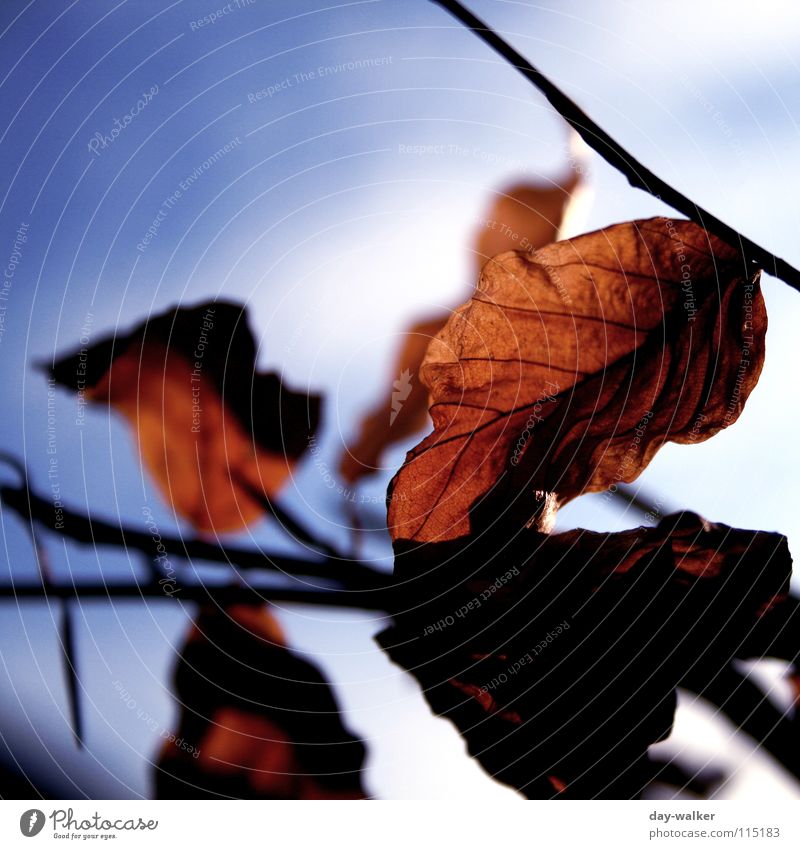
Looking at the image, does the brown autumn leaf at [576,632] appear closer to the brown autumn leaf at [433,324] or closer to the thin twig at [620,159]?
the brown autumn leaf at [433,324]

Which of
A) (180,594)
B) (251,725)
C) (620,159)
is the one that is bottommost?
(251,725)

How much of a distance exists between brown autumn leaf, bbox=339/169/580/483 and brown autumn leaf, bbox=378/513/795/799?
87 millimetres

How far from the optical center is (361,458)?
579 mm

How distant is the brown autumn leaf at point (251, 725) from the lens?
21.7 inches

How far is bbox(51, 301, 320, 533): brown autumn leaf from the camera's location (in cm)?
54

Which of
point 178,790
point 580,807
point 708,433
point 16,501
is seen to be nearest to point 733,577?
point 708,433

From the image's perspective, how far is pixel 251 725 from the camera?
0.56 meters

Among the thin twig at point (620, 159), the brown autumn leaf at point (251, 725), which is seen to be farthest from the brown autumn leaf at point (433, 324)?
the brown autumn leaf at point (251, 725)

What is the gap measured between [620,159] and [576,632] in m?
0.37

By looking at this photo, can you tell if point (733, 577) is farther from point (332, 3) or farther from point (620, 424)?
point (332, 3)

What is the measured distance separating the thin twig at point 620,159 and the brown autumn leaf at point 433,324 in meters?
0.04

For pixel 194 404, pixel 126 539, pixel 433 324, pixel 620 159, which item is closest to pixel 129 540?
pixel 126 539

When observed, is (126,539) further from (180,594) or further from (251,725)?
(251,725)

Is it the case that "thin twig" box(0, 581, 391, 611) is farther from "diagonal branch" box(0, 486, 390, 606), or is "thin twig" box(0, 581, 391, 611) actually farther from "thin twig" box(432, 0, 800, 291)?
"thin twig" box(432, 0, 800, 291)
